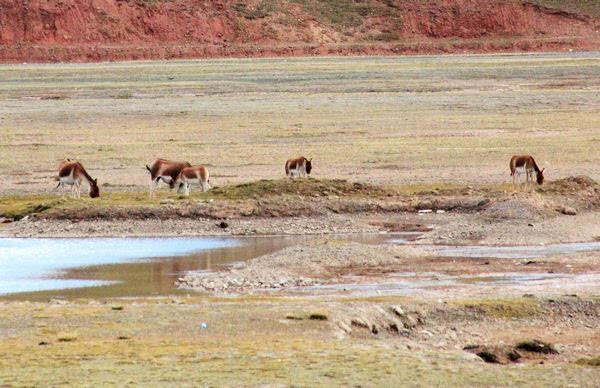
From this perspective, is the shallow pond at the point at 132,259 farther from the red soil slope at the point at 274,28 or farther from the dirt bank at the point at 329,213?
the red soil slope at the point at 274,28

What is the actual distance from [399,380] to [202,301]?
233 inches

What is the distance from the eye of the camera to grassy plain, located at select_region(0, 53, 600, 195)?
37781mm

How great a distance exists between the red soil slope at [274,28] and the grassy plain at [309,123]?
1431 inches

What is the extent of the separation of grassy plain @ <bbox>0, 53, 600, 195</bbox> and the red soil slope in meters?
36.4

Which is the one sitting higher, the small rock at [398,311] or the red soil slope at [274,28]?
the red soil slope at [274,28]

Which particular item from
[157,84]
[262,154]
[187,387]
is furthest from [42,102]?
[187,387]

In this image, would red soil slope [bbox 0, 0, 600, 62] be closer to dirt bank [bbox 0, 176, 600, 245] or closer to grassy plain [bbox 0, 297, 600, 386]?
dirt bank [bbox 0, 176, 600, 245]

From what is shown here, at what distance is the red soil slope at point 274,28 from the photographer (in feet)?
425

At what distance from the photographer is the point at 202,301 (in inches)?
736

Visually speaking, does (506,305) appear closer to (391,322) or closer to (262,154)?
(391,322)

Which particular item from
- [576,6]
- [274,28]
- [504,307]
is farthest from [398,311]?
[576,6]

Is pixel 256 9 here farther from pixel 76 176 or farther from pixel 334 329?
pixel 334 329

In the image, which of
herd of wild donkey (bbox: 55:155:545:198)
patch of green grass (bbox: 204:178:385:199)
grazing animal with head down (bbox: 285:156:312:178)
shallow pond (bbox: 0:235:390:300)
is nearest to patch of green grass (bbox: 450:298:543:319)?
shallow pond (bbox: 0:235:390:300)

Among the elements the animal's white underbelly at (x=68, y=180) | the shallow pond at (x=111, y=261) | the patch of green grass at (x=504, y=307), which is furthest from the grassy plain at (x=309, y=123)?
the patch of green grass at (x=504, y=307)
